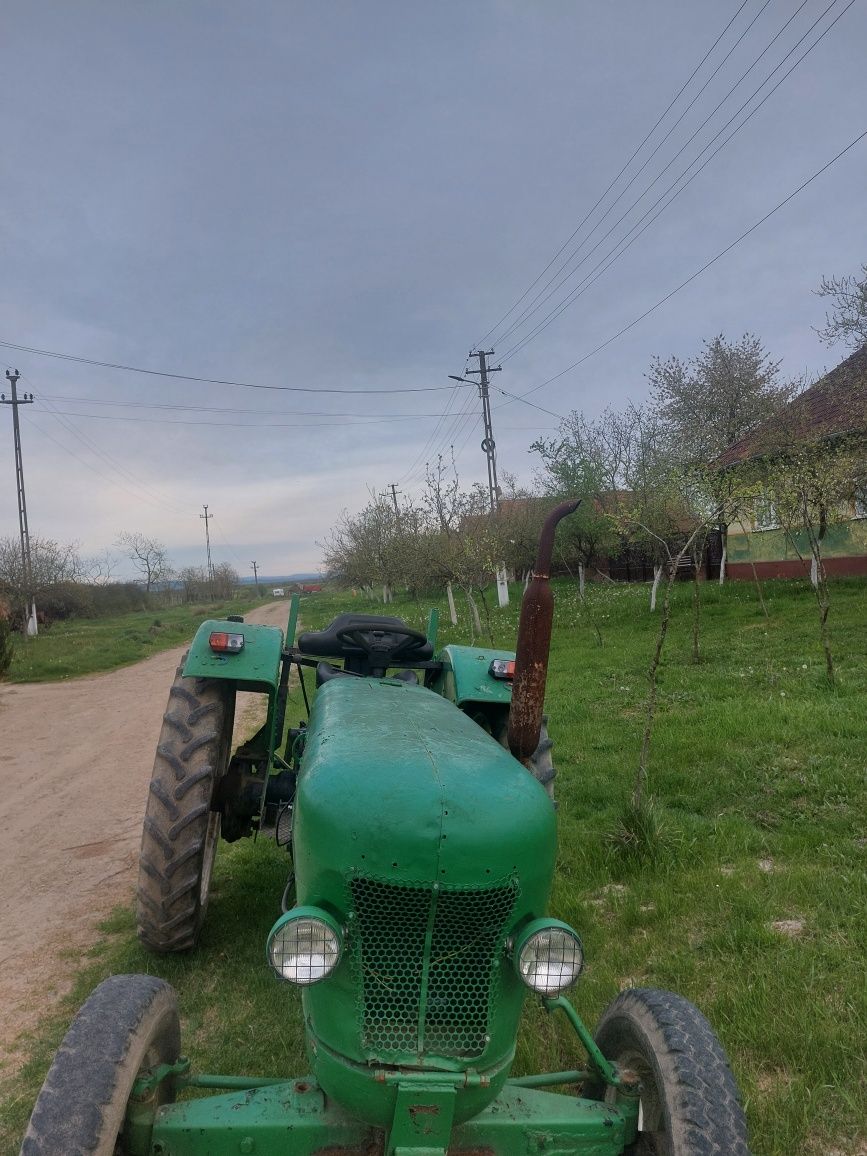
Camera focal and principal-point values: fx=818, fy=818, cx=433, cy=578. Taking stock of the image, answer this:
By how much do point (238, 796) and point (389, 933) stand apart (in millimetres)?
2418

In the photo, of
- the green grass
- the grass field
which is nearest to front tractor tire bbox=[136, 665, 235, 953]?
the grass field

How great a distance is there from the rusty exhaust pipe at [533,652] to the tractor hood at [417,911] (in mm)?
295

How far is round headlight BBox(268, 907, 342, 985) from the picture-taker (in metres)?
1.75

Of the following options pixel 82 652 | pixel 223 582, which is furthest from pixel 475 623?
pixel 223 582

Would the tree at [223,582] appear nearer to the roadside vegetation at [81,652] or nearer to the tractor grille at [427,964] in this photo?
the roadside vegetation at [81,652]

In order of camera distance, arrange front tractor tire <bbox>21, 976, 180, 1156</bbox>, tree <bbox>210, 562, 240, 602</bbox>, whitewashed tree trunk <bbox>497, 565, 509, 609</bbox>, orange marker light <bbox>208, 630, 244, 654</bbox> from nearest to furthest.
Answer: front tractor tire <bbox>21, 976, 180, 1156</bbox> < orange marker light <bbox>208, 630, 244, 654</bbox> < whitewashed tree trunk <bbox>497, 565, 509, 609</bbox> < tree <bbox>210, 562, 240, 602</bbox>

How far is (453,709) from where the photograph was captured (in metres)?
2.95

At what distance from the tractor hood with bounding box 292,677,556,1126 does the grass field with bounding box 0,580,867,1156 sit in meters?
1.28

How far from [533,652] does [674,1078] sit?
105cm

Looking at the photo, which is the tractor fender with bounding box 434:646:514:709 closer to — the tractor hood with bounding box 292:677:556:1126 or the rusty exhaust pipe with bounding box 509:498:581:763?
the rusty exhaust pipe with bounding box 509:498:581:763

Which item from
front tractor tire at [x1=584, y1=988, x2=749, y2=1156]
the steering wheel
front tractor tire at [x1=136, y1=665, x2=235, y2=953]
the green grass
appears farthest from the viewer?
the green grass

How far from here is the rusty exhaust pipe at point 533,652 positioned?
2.12m

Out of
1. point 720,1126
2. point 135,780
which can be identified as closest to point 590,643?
point 135,780

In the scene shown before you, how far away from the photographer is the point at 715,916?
3799mm
